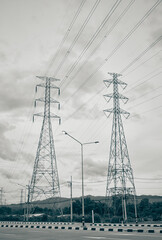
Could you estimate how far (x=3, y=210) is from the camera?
162 meters

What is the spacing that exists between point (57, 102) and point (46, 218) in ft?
99.7

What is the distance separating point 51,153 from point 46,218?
2460 centimetres

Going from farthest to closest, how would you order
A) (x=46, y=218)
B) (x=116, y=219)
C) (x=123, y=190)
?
1. (x=46, y=218)
2. (x=116, y=219)
3. (x=123, y=190)

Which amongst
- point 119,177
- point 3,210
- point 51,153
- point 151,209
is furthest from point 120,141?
point 3,210

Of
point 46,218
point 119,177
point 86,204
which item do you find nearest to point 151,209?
point 86,204

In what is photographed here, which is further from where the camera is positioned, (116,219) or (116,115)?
(116,219)

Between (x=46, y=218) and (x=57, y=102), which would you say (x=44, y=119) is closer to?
(x=57, y=102)

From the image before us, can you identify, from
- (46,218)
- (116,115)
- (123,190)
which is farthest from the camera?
(46,218)

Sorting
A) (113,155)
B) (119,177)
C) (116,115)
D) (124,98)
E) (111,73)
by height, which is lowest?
(119,177)

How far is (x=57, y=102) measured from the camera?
166ft

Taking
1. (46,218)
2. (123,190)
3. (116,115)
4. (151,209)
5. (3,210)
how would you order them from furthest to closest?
(3,210)
(151,209)
(46,218)
(116,115)
(123,190)

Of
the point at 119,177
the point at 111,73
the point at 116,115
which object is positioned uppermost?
the point at 111,73

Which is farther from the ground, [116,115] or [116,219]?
[116,115]

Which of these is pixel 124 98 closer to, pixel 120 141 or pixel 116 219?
pixel 120 141
